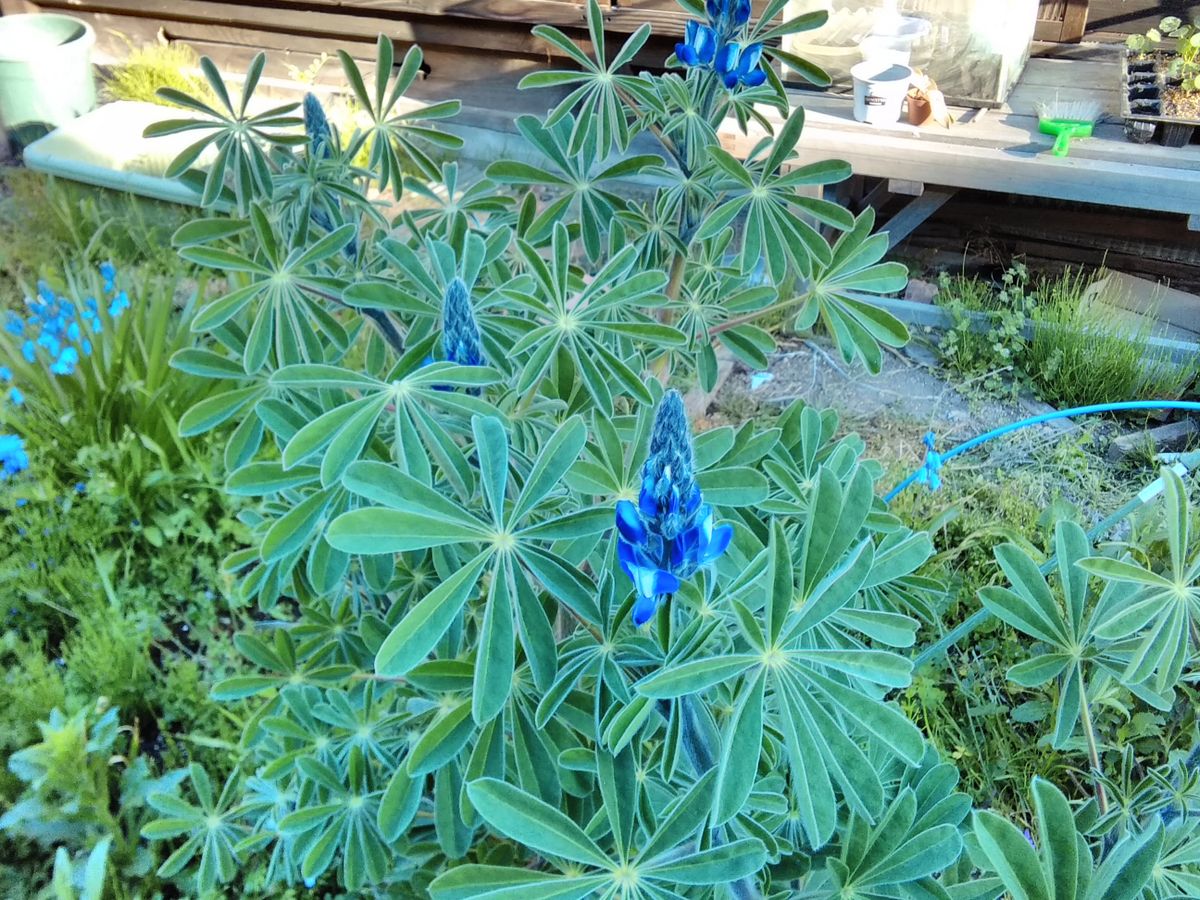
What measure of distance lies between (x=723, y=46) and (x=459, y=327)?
52cm

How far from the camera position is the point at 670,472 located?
22.9 inches

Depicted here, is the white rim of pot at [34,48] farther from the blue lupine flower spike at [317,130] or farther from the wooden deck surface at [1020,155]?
the blue lupine flower spike at [317,130]

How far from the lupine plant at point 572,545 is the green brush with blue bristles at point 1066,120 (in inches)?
73.1

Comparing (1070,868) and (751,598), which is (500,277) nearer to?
(751,598)

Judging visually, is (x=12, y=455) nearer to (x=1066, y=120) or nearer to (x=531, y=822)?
(x=531, y=822)

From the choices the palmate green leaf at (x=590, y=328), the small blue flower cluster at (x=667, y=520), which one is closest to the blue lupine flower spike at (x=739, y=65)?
the palmate green leaf at (x=590, y=328)

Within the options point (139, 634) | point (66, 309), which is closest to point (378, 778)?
point (139, 634)

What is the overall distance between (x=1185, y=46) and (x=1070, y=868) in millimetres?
3256

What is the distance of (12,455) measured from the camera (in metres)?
1.95

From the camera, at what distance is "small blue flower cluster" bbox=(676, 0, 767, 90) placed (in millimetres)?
1019

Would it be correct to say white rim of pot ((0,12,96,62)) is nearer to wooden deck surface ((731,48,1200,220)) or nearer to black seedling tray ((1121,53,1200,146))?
wooden deck surface ((731,48,1200,220))

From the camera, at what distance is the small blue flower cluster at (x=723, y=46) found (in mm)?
1019

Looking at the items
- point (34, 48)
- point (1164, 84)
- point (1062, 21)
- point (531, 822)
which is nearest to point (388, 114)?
point (531, 822)

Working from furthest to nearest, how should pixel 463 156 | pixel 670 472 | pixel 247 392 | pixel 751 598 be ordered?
pixel 463 156, pixel 247 392, pixel 751 598, pixel 670 472
